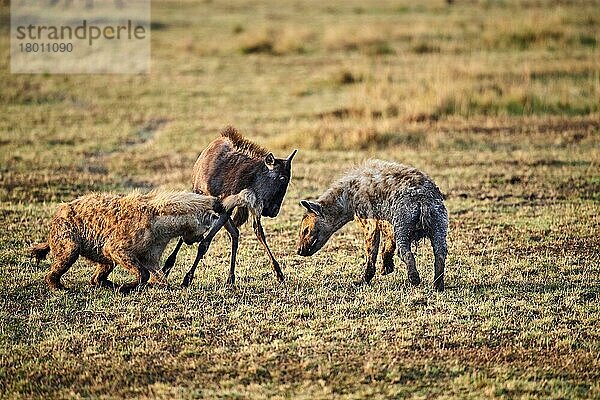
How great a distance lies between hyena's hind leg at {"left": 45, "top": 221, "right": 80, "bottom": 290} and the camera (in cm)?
806

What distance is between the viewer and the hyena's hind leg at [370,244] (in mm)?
8445

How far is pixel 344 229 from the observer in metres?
10.7

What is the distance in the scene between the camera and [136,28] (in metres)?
32.5

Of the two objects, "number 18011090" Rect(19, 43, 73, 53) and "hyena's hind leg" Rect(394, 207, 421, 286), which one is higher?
"number 18011090" Rect(19, 43, 73, 53)

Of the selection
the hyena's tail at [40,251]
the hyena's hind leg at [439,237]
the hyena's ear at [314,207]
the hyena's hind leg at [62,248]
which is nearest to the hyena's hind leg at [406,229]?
the hyena's hind leg at [439,237]

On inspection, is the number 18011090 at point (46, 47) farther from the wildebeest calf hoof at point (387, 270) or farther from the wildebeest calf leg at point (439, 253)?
the wildebeest calf leg at point (439, 253)

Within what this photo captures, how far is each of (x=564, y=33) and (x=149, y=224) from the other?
19971mm

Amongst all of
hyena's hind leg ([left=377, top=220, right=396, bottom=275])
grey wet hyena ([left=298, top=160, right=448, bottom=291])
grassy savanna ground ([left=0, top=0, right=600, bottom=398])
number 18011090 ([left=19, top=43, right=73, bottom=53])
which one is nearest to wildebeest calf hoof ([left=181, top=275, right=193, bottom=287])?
grassy savanna ground ([left=0, top=0, right=600, bottom=398])

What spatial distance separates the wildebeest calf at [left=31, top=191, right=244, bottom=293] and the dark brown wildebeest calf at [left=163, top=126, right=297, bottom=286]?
344 millimetres

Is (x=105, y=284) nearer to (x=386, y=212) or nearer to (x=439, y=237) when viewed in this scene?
(x=386, y=212)

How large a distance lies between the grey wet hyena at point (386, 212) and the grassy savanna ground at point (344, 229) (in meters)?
0.32

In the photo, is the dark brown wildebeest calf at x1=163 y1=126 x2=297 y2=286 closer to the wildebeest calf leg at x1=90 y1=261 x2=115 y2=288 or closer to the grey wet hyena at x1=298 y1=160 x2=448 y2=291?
the grey wet hyena at x1=298 y1=160 x2=448 y2=291

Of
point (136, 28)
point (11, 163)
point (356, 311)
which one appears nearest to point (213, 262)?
point (356, 311)

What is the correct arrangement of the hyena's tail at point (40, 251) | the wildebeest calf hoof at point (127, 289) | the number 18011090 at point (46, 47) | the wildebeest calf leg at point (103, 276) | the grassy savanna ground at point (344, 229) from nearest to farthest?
the grassy savanna ground at point (344, 229)
the wildebeest calf hoof at point (127, 289)
the wildebeest calf leg at point (103, 276)
the hyena's tail at point (40, 251)
the number 18011090 at point (46, 47)
